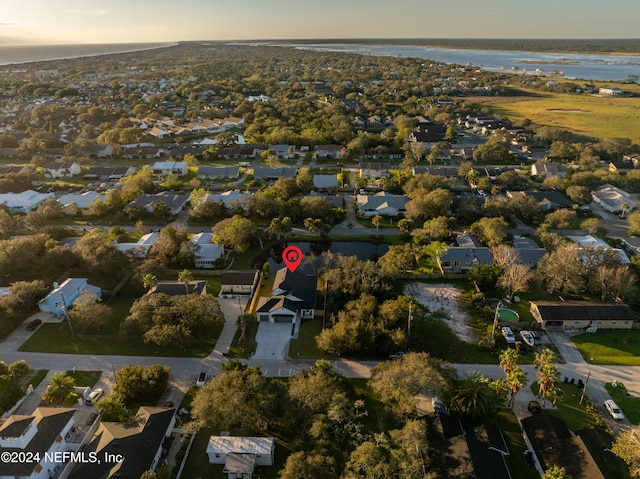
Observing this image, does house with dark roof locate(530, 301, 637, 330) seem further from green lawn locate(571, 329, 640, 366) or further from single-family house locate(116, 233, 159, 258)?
single-family house locate(116, 233, 159, 258)

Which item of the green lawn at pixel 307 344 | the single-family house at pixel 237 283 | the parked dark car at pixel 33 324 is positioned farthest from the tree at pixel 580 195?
the parked dark car at pixel 33 324

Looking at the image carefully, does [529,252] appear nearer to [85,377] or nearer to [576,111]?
[85,377]

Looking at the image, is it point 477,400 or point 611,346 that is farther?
point 611,346

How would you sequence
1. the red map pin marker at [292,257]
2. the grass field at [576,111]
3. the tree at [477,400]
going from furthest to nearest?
the grass field at [576,111] → the red map pin marker at [292,257] → the tree at [477,400]

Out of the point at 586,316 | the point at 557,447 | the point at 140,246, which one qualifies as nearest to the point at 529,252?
the point at 586,316

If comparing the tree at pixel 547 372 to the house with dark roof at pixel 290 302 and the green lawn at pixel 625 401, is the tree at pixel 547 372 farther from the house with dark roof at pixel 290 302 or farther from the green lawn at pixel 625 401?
the house with dark roof at pixel 290 302

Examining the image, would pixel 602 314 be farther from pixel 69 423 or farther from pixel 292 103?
pixel 292 103
